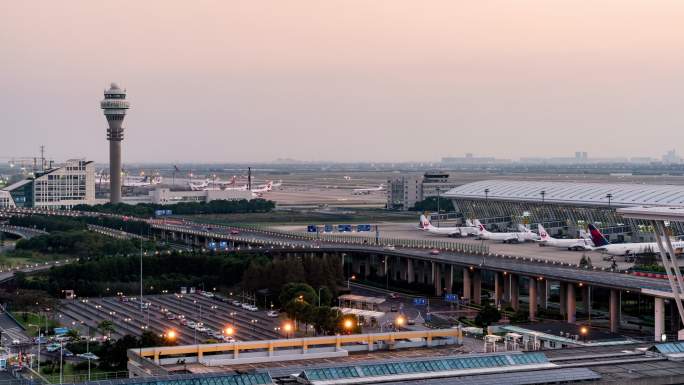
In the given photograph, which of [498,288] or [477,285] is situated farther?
[477,285]

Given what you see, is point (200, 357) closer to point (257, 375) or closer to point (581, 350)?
point (257, 375)

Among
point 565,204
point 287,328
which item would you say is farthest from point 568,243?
point 287,328

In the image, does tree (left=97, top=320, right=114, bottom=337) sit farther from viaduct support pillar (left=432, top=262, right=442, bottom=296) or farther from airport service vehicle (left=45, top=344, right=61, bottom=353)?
viaduct support pillar (left=432, top=262, right=442, bottom=296)

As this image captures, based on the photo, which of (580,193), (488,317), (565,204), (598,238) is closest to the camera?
(488,317)

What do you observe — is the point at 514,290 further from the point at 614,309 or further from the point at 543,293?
the point at 614,309

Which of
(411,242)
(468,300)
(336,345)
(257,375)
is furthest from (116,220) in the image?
(257,375)

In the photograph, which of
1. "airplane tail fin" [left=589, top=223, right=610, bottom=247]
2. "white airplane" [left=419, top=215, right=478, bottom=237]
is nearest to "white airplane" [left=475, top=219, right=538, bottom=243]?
"white airplane" [left=419, top=215, right=478, bottom=237]
